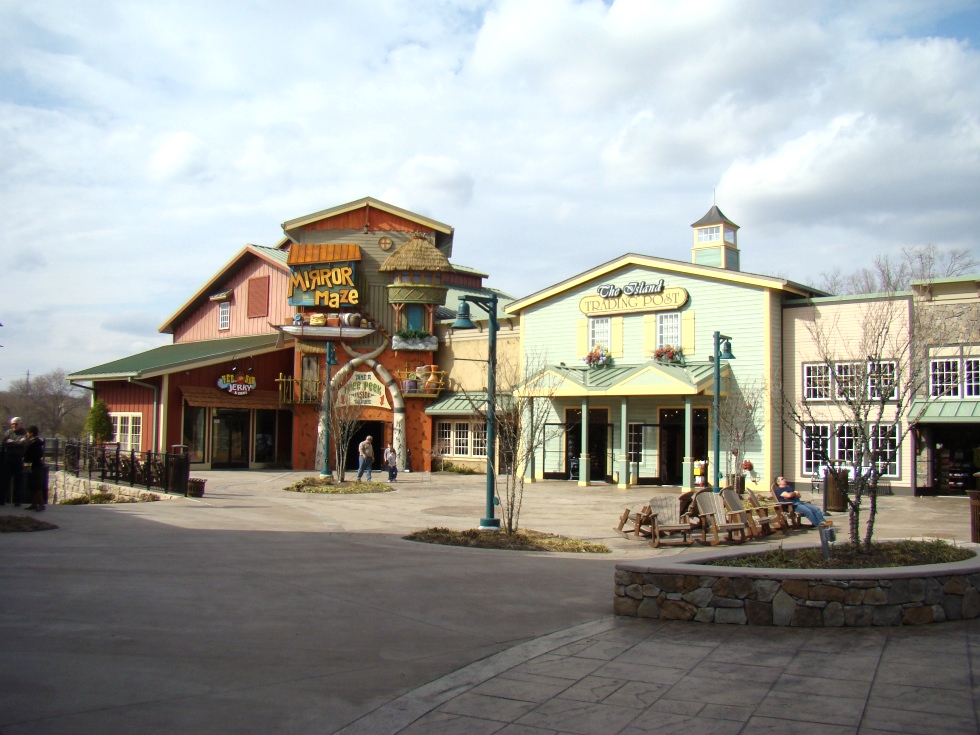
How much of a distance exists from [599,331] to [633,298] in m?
1.90

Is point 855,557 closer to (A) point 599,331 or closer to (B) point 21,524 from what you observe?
(B) point 21,524

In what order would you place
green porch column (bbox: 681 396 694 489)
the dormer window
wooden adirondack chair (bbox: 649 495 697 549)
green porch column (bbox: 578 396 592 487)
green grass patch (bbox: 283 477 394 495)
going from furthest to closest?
the dormer window, green porch column (bbox: 578 396 592 487), green porch column (bbox: 681 396 694 489), green grass patch (bbox: 283 477 394 495), wooden adirondack chair (bbox: 649 495 697 549)

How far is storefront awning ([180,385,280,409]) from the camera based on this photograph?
34.7 metres

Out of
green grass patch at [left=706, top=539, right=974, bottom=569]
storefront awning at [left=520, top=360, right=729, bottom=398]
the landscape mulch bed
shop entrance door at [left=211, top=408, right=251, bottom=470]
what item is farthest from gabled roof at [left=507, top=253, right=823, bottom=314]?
the landscape mulch bed

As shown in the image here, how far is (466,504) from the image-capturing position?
2256cm

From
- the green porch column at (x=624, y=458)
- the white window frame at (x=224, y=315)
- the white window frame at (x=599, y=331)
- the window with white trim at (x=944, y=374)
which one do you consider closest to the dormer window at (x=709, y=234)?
the white window frame at (x=599, y=331)

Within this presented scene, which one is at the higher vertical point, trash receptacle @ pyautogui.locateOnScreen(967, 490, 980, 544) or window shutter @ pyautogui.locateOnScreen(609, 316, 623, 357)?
window shutter @ pyautogui.locateOnScreen(609, 316, 623, 357)

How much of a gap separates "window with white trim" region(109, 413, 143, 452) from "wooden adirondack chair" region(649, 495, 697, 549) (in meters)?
26.0

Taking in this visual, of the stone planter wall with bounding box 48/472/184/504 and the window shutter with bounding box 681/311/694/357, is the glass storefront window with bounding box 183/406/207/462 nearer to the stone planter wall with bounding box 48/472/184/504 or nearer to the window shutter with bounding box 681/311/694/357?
the stone planter wall with bounding box 48/472/184/504

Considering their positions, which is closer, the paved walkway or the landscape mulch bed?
the paved walkway

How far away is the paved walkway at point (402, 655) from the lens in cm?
576

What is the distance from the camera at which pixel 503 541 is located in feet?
45.7

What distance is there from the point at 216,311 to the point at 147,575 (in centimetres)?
3535

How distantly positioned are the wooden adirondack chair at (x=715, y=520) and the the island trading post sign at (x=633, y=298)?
51.5ft
